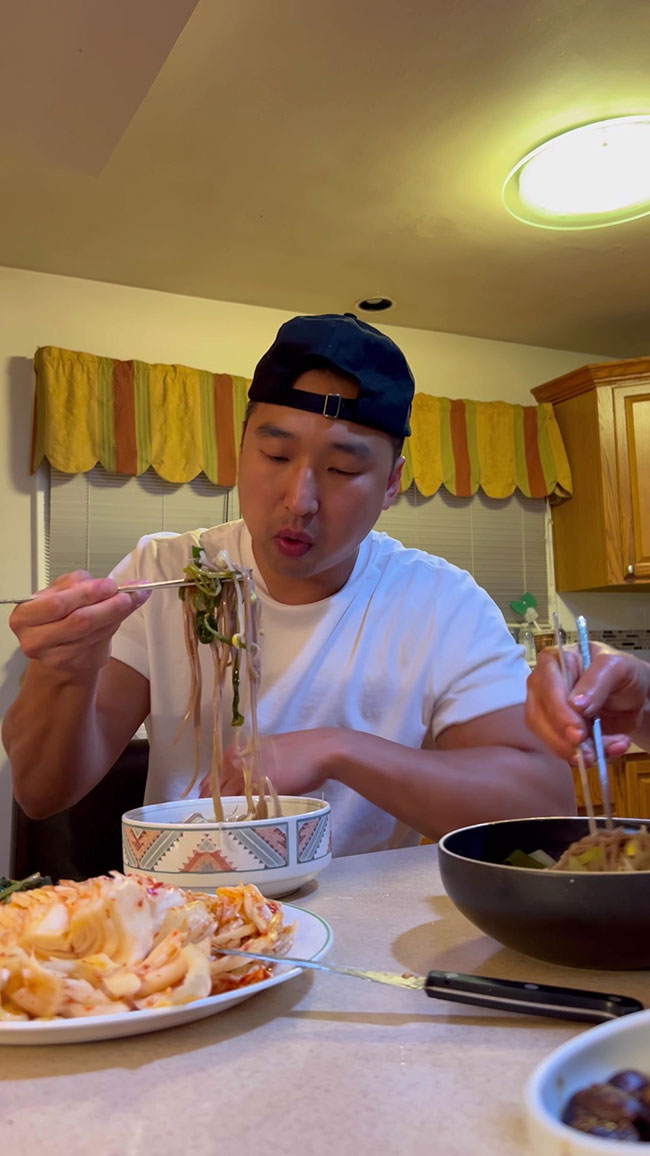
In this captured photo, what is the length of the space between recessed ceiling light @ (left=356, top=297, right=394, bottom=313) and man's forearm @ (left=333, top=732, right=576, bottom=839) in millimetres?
2743

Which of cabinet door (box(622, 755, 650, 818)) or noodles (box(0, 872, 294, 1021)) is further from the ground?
noodles (box(0, 872, 294, 1021))

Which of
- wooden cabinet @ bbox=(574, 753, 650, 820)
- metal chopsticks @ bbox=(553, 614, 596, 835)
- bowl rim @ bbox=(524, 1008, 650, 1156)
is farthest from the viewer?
wooden cabinet @ bbox=(574, 753, 650, 820)

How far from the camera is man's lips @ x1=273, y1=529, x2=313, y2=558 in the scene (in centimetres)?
134

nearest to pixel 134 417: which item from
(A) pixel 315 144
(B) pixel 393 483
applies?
(A) pixel 315 144

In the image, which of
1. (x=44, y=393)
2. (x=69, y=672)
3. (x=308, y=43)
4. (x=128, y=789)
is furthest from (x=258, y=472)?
(x=44, y=393)

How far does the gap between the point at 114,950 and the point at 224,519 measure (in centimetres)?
310

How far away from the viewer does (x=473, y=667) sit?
144 cm

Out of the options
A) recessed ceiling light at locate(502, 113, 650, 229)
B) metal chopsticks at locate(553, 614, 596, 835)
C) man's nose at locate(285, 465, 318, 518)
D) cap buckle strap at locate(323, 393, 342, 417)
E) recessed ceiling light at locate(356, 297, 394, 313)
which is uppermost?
recessed ceiling light at locate(356, 297, 394, 313)

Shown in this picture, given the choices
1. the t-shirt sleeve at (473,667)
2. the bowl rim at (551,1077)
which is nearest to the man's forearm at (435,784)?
the t-shirt sleeve at (473,667)

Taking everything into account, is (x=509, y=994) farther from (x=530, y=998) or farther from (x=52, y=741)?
(x=52, y=741)

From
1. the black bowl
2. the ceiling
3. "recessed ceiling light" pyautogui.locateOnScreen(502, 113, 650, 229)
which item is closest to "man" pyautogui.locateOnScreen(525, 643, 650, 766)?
the black bowl

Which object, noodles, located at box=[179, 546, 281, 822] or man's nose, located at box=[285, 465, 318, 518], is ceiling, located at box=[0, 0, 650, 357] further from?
noodles, located at box=[179, 546, 281, 822]

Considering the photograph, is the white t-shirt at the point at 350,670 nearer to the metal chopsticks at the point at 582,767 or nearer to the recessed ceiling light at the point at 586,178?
the metal chopsticks at the point at 582,767

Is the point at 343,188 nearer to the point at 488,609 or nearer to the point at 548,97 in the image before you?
the point at 548,97
